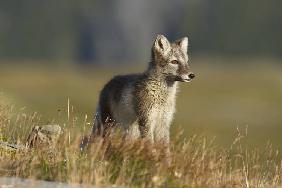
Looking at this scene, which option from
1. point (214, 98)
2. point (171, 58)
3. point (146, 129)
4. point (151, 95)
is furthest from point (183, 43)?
point (214, 98)

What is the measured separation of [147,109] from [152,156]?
4.05m

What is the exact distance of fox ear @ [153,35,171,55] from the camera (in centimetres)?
1748

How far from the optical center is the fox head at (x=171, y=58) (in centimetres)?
1752

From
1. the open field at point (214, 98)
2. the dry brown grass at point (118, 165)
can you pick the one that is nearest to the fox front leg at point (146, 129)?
the dry brown grass at point (118, 165)

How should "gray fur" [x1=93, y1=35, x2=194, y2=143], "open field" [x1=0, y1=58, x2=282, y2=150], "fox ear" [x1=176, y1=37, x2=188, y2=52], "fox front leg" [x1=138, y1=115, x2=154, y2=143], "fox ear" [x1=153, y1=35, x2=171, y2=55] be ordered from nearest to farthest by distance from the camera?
"fox front leg" [x1=138, y1=115, x2=154, y2=143] < "gray fur" [x1=93, y1=35, x2=194, y2=143] < "fox ear" [x1=153, y1=35, x2=171, y2=55] < "fox ear" [x1=176, y1=37, x2=188, y2=52] < "open field" [x1=0, y1=58, x2=282, y2=150]

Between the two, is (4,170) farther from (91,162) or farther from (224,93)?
(224,93)

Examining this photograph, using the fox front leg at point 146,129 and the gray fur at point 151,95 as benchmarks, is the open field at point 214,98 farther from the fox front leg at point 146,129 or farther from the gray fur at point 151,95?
the fox front leg at point 146,129

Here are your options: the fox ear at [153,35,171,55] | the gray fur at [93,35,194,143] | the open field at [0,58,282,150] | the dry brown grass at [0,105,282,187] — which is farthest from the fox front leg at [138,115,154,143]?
the open field at [0,58,282,150]

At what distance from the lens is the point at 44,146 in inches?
541

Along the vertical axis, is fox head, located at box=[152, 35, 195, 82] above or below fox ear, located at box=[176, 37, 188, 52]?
below

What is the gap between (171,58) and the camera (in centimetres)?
1777

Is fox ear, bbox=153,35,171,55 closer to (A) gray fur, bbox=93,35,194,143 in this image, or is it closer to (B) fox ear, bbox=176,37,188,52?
(A) gray fur, bbox=93,35,194,143

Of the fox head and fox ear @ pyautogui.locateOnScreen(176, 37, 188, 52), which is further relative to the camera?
fox ear @ pyautogui.locateOnScreen(176, 37, 188, 52)

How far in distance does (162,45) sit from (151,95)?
3.53 ft
